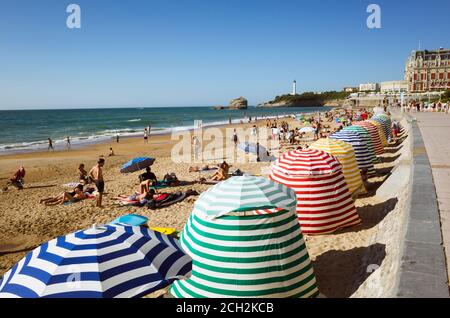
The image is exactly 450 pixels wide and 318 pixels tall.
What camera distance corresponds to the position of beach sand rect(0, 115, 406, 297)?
215 inches

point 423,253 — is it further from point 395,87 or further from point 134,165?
point 395,87

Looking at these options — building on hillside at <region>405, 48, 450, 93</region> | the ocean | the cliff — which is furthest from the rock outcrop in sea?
building on hillside at <region>405, 48, 450, 93</region>

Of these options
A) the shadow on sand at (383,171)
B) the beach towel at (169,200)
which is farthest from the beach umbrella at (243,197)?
the shadow on sand at (383,171)

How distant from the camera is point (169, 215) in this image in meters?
9.70

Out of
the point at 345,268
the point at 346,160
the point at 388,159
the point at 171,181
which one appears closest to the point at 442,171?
the point at 346,160

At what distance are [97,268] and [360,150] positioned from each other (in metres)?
9.68

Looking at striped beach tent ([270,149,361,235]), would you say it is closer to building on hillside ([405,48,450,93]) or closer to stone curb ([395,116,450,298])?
stone curb ([395,116,450,298])

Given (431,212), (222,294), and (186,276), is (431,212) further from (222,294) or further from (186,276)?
(186,276)

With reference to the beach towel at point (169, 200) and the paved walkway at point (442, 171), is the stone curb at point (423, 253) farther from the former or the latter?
the beach towel at point (169, 200)

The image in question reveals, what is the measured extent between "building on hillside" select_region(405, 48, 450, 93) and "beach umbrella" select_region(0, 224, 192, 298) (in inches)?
4219

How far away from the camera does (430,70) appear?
9425 centimetres

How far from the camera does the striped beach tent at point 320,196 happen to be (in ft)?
22.3
